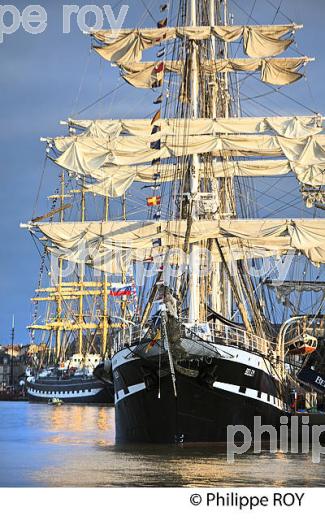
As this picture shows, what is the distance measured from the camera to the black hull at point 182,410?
29.0 m

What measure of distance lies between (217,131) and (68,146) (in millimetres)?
5834

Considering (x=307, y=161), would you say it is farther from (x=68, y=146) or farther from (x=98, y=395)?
(x=98, y=395)

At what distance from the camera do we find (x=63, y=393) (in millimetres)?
92438

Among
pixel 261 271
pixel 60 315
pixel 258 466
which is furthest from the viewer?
pixel 60 315

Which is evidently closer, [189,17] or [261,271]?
[189,17]

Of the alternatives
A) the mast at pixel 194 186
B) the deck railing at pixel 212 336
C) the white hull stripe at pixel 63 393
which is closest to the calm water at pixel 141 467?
the deck railing at pixel 212 336

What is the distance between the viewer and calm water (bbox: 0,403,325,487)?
20.4 m

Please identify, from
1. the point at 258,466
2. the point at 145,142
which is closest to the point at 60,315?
the point at 145,142

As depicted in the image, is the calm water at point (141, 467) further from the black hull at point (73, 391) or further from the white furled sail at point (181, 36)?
the black hull at point (73, 391)

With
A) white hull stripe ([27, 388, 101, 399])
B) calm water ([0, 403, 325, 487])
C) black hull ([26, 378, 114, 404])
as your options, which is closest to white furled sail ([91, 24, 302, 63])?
calm water ([0, 403, 325, 487])

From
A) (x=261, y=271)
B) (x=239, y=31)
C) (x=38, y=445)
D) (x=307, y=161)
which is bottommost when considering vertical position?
(x=38, y=445)

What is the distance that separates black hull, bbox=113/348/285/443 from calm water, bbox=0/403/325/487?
0.88 meters

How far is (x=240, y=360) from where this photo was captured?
29938 millimetres

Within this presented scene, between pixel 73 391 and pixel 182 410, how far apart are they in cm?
6182
